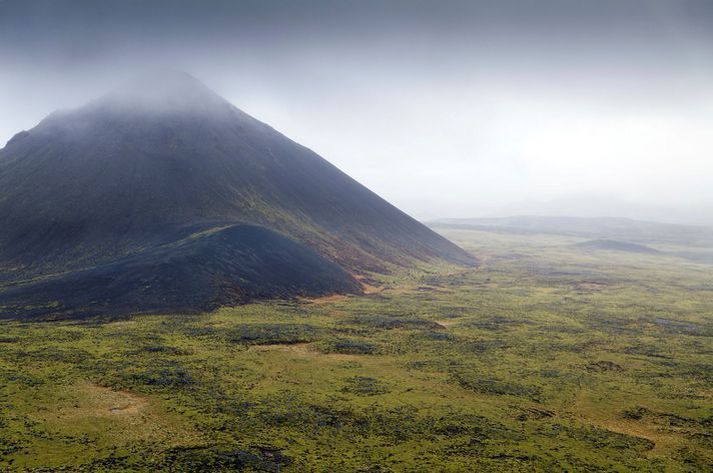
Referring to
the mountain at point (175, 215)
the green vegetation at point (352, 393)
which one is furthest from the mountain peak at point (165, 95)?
the green vegetation at point (352, 393)

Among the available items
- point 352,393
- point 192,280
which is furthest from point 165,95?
point 352,393

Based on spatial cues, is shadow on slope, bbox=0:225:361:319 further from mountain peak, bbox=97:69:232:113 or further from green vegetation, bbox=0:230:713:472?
mountain peak, bbox=97:69:232:113

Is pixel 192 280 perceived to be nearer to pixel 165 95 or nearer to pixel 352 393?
pixel 352 393

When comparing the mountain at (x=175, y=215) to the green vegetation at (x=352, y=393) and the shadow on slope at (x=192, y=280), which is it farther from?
the green vegetation at (x=352, y=393)

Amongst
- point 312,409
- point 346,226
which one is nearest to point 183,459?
point 312,409

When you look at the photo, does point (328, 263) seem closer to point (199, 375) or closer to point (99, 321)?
point (99, 321)

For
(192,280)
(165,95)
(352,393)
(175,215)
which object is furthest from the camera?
(165,95)
